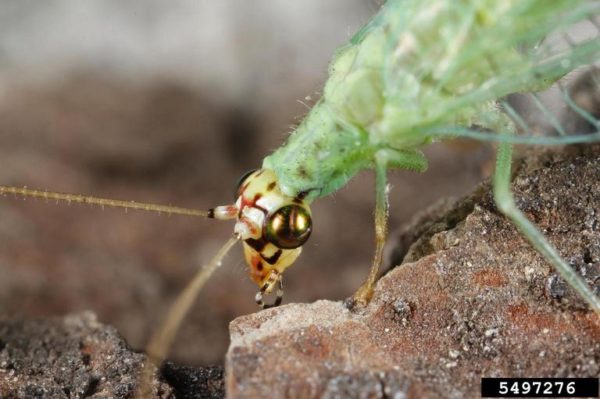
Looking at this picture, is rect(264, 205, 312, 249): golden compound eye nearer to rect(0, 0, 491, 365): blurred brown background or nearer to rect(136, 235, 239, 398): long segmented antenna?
rect(0, 0, 491, 365): blurred brown background

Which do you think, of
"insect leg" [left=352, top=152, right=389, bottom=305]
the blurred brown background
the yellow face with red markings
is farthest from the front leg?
the blurred brown background

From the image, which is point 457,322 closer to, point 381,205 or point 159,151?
point 381,205

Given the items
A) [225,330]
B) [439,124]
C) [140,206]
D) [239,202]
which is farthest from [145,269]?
[439,124]

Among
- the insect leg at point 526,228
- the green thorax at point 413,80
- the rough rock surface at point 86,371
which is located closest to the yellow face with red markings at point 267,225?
the green thorax at point 413,80

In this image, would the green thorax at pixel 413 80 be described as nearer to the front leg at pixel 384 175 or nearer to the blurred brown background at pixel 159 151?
the front leg at pixel 384 175

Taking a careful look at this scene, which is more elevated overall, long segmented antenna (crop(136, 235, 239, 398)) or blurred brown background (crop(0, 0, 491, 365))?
blurred brown background (crop(0, 0, 491, 365))

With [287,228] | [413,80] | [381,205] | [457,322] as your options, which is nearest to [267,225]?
[287,228]
